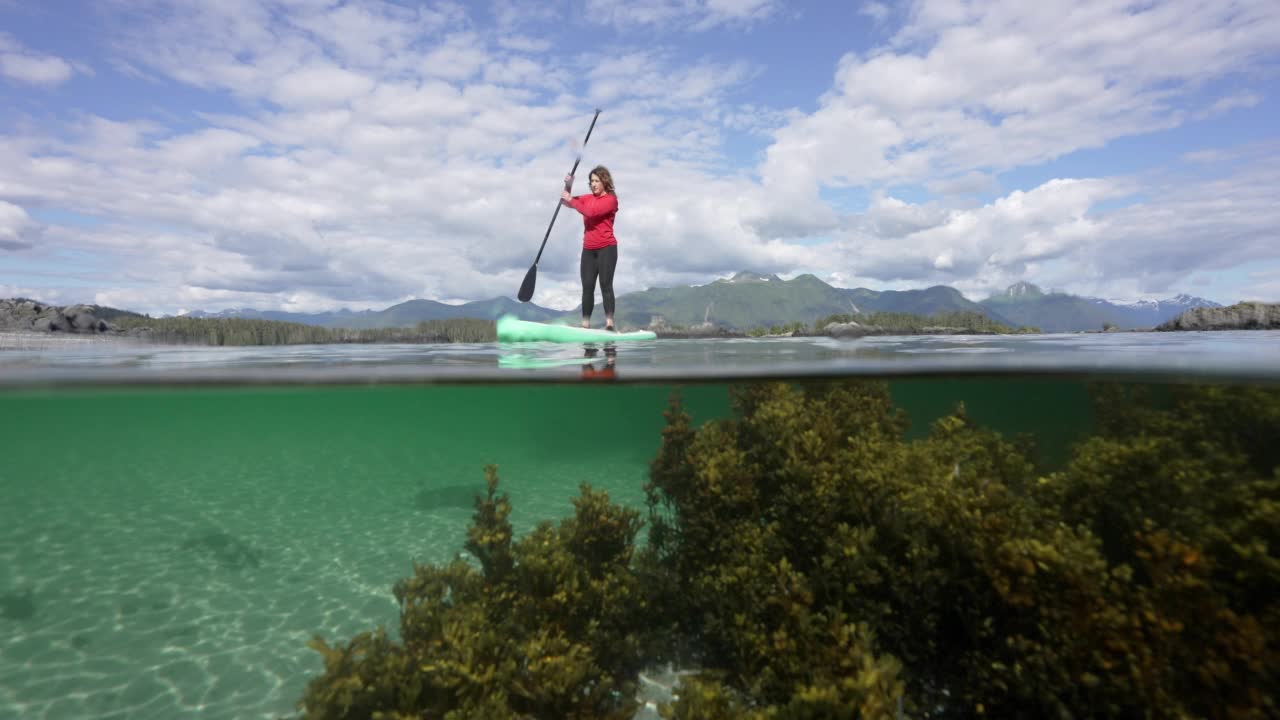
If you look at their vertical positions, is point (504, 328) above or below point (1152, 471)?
above

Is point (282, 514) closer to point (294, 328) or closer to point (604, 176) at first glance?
point (294, 328)

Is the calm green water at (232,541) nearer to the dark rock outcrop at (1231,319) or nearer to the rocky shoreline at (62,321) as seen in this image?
the rocky shoreline at (62,321)

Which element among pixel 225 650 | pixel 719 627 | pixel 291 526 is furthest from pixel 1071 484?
pixel 291 526

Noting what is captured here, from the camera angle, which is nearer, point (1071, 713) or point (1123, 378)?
point (1071, 713)

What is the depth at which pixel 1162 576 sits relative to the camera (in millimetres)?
5344

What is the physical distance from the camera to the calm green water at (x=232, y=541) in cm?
899

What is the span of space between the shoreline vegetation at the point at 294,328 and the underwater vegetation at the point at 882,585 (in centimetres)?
885

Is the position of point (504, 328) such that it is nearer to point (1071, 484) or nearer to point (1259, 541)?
point (1071, 484)

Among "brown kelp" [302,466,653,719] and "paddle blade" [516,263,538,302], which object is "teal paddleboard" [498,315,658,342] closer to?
"paddle blade" [516,263,538,302]

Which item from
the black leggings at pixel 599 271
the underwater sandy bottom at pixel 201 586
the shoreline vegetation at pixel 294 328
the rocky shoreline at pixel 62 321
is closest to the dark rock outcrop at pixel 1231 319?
the shoreline vegetation at pixel 294 328

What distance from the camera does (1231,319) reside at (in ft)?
59.8

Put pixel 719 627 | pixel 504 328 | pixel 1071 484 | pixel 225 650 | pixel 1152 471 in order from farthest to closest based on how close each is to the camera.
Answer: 1. pixel 504 328
2. pixel 225 650
3. pixel 719 627
4. pixel 1071 484
5. pixel 1152 471

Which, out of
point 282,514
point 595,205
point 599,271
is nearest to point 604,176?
point 595,205

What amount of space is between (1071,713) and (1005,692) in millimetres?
563
